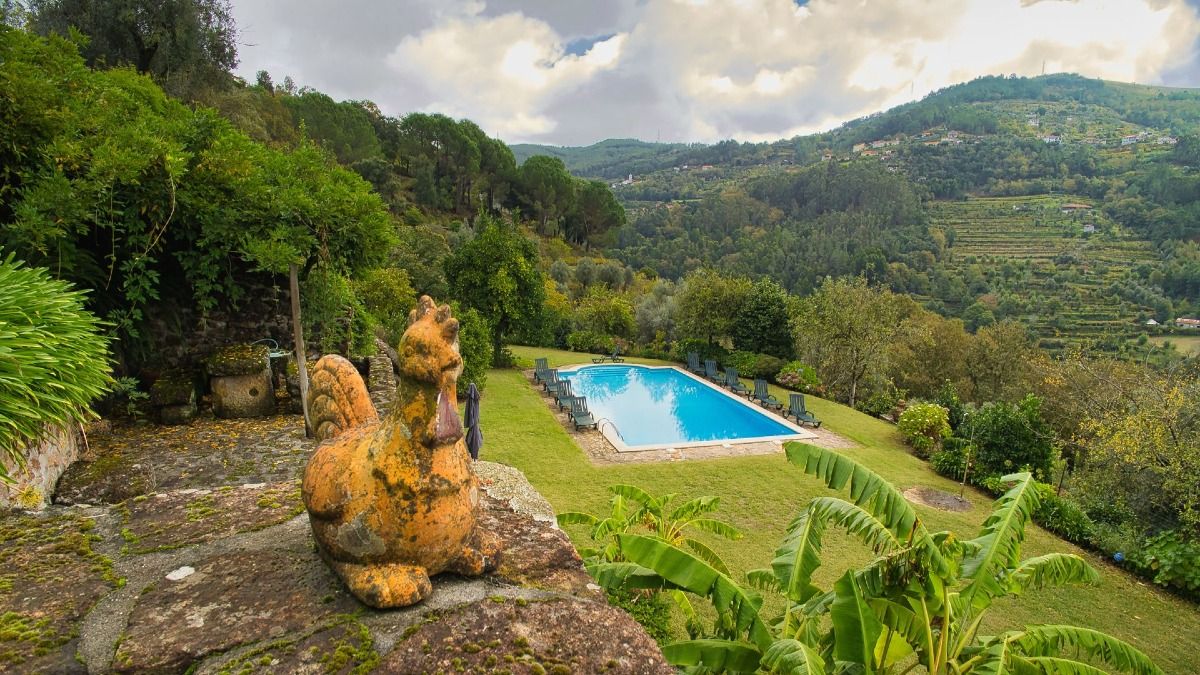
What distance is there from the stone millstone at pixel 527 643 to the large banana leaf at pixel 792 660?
1599mm

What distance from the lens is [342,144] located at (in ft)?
138

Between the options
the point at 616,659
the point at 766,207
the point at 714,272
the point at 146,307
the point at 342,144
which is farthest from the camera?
the point at 766,207

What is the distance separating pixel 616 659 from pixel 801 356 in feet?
77.8

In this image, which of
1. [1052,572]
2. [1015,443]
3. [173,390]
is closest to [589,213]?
[1015,443]

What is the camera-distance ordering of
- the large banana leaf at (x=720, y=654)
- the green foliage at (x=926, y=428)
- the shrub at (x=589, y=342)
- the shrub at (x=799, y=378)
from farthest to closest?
1. the shrub at (x=589, y=342)
2. the shrub at (x=799, y=378)
3. the green foliage at (x=926, y=428)
4. the large banana leaf at (x=720, y=654)

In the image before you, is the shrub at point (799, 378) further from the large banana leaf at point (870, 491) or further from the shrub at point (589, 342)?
the large banana leaf at point (870, 491)

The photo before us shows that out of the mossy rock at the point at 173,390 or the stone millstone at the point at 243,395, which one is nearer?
the mossy rock at the point at 173,390

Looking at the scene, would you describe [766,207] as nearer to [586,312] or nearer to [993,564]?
[586,312]

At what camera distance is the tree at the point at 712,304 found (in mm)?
25406

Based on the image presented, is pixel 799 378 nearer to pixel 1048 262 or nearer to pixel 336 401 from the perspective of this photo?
pixel 336 401

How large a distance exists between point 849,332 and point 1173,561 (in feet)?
42.8

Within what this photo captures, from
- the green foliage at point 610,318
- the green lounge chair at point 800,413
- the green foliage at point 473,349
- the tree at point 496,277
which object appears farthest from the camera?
the green foliage at point 610,318

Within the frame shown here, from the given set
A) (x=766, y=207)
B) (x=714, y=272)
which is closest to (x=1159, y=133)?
(x=766, y=207)

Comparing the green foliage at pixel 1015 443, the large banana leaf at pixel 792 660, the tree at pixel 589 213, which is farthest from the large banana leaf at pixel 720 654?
the tree at pixel 589 213
